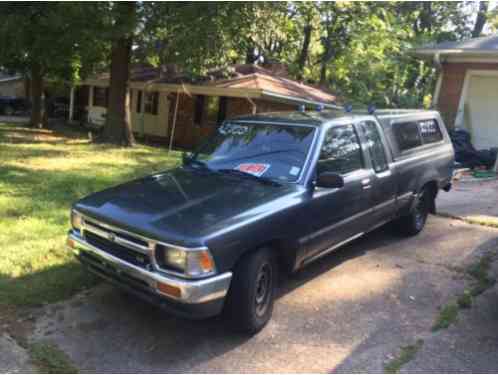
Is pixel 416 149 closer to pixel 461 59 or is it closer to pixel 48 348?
pixel 48 348

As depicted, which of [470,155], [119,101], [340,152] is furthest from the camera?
[119,101]

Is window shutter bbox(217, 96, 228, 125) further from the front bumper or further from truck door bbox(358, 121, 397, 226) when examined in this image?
the front bumper

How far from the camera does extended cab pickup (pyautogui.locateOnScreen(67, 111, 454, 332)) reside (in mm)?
3271

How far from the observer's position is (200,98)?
19938 millimetres

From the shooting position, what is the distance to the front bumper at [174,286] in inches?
125

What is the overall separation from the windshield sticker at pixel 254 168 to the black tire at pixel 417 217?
2.73m

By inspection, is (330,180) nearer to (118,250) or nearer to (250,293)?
(250,293)

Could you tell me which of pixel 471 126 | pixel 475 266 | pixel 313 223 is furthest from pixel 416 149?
pixel 471 126

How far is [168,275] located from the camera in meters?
3.23

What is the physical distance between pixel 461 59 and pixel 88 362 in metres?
13.3

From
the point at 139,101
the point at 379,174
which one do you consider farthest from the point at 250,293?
the point at 139,101

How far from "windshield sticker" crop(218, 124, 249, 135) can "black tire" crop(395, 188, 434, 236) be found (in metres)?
2.66

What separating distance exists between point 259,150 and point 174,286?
1914 millimetres

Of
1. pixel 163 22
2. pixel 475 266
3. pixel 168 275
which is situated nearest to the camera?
pixel 168 275
